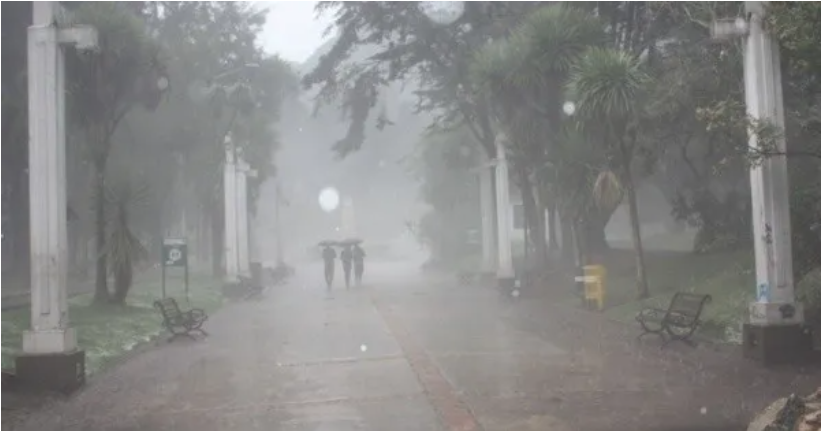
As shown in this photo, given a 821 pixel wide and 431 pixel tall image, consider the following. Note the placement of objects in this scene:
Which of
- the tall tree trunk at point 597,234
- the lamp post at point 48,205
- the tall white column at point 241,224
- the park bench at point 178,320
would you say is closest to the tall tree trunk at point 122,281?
the park bench at point 178,320

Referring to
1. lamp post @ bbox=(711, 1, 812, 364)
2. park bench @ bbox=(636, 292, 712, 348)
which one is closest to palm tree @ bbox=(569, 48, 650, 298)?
park bench @ bbox=(636, 292, 712, 348)

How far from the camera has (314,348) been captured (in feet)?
40.3

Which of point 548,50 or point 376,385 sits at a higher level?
point 548,50

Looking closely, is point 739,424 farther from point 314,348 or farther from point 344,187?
point 344,187

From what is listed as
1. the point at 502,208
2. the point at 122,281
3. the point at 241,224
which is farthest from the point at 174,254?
the point at 502,208

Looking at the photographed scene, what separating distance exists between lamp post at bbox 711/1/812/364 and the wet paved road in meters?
1.31

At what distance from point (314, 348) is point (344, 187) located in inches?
2576

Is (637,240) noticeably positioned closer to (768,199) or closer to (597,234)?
(768,199)

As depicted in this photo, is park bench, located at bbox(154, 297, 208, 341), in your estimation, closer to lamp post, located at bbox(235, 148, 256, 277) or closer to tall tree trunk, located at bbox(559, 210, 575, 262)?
lamp post, located at bbox(235, 148, 256, 277)

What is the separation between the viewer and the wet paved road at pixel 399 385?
730cm

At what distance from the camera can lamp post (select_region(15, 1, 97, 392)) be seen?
9.48m

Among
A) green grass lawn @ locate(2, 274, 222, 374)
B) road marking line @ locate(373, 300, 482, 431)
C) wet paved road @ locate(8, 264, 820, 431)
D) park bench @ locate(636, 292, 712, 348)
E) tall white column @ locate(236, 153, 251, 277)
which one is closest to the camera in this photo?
road marking line @ locate(373, 300, 482, 431)

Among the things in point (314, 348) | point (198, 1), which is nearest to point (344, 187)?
point (198, 1)

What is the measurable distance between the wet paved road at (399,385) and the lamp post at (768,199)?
1.31 m
